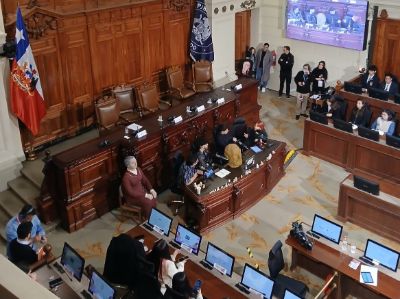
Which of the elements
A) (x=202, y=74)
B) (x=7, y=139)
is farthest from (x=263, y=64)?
(x=7, y=139)

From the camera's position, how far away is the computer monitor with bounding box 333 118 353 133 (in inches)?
381

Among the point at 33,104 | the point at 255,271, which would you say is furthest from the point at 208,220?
the point at 33,104

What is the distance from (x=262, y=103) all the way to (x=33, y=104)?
6385 mm

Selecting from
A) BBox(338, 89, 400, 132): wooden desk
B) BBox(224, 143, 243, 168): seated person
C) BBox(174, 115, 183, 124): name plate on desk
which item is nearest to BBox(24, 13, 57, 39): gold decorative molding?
BBox(174, 115, 183, 124): name plate on desk

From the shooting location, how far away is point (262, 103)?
13156 millimetres

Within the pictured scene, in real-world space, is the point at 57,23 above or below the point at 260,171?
above

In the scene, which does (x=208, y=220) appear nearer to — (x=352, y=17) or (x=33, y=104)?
(x=33, y=104)

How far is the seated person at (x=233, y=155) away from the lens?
8.53 metres

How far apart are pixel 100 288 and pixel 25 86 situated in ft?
13.4

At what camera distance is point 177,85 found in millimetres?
11203

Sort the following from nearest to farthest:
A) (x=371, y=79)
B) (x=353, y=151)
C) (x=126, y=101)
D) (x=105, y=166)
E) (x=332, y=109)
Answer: (x=105, y=166) → (x=353, y=151) → (x=126, y=101) → (x=332, y=109) → (x=371, y=79)

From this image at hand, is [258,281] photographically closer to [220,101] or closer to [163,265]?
[163,265]

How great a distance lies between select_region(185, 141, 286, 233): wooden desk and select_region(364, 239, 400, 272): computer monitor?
251 centimetres

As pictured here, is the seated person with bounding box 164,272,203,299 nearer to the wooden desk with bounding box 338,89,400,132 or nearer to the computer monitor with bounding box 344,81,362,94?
the wooden desk with bounding box 338,89,400,132
